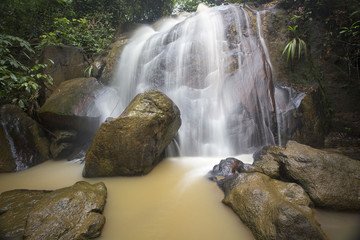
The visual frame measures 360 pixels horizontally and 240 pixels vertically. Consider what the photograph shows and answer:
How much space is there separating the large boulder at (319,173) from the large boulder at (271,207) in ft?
0.70

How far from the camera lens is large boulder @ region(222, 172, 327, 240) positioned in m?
1.52

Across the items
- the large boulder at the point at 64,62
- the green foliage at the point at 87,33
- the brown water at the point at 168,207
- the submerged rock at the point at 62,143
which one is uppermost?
the green foliage at the point at 87,33

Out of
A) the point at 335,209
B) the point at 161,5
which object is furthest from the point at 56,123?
the point at 161,5

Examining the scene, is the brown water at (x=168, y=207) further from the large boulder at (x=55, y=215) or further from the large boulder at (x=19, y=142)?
the large boulder at (x=19, y=142)

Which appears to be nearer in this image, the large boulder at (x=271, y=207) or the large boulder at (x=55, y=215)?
the large boulder at (x=271, y=207)

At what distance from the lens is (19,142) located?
3.89 m

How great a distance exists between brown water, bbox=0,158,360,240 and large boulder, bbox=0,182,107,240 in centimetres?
19

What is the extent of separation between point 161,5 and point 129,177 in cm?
1100

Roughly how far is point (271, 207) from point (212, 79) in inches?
160

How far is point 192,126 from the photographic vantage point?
15.3 feet

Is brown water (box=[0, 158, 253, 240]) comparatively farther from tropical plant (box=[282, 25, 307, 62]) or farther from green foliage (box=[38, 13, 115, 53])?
green foliage (box=[38, 13, 115, 53])

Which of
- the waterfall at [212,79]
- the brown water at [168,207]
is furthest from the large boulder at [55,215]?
the waterfall at [212,79]

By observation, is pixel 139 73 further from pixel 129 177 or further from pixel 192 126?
pixel 129 177

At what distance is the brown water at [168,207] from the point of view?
5.82 ft
